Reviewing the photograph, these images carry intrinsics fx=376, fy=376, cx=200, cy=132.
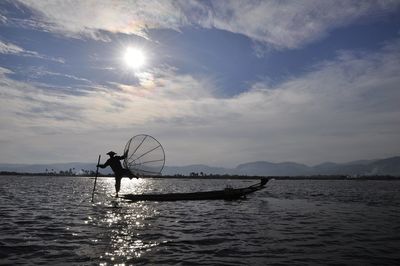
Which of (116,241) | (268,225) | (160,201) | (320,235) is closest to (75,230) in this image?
(116,241)

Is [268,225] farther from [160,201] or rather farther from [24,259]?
[160,201]

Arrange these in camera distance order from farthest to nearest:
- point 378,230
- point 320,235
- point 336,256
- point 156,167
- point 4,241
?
point 156,167 < point 378,230 < point 320,235 < point 4,241 < point 336,256

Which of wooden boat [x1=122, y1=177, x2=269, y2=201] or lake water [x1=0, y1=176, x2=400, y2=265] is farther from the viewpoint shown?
wooden boat [x1=122, y1=177, x2=269, y2=201]

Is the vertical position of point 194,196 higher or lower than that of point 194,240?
higher

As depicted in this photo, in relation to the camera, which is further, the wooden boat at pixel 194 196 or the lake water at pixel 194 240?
the wooden boat at pixel 194 196

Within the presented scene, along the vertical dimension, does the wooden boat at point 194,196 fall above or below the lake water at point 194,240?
above

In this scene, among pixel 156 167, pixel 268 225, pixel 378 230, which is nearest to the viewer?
pixel 378 230

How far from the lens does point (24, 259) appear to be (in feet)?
43.0

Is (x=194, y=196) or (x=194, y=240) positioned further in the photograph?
(x=194, y=196)

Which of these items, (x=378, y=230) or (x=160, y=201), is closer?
(x=378, y=230)

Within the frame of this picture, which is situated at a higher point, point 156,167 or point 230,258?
point 156,167

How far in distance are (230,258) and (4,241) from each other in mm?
9789

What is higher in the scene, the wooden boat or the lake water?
the wooden boat

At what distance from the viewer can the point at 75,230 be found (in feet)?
64.5
